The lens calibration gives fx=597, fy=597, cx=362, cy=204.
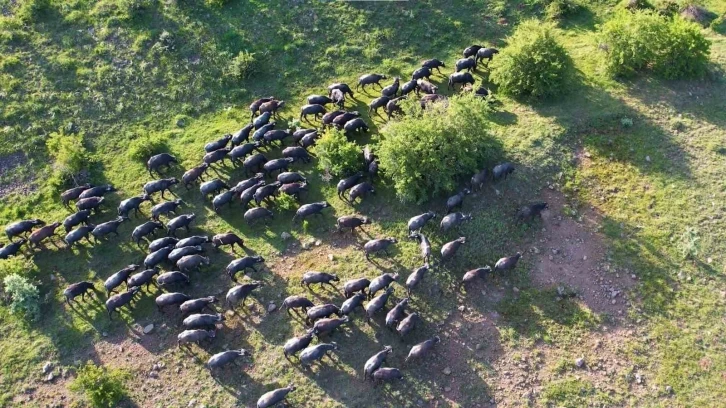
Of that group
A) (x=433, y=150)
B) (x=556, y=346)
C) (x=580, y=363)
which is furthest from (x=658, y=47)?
(x=580, y=363)

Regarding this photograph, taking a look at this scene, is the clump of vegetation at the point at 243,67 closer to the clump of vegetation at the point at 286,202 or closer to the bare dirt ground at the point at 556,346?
the clump of vegetation at the point at 286,202

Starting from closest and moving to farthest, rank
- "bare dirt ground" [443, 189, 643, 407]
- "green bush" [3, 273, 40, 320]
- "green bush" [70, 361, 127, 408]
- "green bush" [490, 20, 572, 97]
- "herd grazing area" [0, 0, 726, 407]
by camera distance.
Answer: "bare dirt ground" [443, 189, 643, 407]
"green bush" [70, 361, 127, 408]
"herd grazing area" [0, 0, 726, 407]
"green bush" [3, 273, 40, 320]
"green bush" [490, 20, 572, 97]

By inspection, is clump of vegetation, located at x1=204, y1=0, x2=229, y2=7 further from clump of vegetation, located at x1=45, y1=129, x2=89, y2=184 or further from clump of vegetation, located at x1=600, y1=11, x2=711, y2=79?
clump of vegetation, located at x1=600, y1=11, x2=711, y2=79

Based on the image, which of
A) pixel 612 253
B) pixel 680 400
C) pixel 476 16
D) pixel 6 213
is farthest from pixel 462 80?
pixel 6 213

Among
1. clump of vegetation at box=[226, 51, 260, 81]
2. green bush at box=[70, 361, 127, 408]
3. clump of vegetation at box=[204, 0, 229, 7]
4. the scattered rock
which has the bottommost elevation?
Result: green bush at box=[70, 361, 127, 408]

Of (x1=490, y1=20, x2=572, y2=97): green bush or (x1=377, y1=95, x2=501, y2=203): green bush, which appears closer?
(x1=377, y1=95, x2=501, y2=203): green bush

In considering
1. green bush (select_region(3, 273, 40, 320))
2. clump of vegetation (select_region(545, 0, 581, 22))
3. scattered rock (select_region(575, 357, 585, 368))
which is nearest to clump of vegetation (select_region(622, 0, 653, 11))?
clump of vegetation (select_region(545, 0, 581, 22))

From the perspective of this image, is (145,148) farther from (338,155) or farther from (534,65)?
(534,65)
